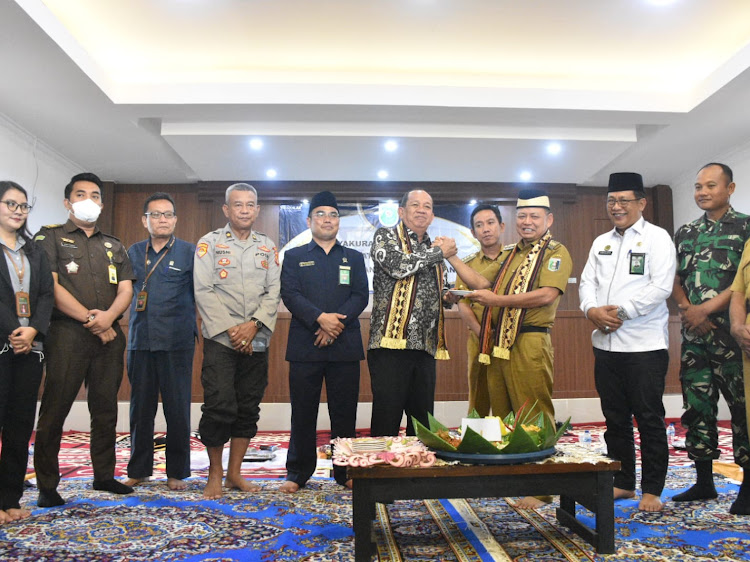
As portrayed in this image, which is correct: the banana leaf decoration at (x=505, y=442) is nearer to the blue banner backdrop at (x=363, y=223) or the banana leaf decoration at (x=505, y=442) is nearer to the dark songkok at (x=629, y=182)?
the dark songkok at (x=629, y=182)

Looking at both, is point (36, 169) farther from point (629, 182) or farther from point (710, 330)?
point (710, 330)

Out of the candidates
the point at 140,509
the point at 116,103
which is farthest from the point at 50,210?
the point at 140,509

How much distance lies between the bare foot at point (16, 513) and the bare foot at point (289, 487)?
1090 mm

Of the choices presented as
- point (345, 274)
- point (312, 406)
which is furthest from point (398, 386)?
point (345, 274)

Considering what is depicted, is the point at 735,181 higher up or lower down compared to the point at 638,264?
higher up

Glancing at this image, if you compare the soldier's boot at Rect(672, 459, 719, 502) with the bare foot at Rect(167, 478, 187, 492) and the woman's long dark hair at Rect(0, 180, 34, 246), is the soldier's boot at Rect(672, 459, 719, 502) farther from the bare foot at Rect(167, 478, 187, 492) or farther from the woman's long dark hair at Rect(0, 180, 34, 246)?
the woman's long dark hair at Rect(0, 180, 34, 246)

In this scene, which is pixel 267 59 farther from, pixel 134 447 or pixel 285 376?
pixel 134 447

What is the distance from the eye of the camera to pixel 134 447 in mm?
3160

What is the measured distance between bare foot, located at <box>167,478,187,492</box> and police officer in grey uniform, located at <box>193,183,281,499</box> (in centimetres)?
23

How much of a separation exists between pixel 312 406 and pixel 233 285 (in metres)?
0.75

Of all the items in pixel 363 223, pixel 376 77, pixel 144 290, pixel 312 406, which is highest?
pixel 376 77

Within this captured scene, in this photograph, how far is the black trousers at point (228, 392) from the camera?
289 centimetres

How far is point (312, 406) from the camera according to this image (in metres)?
3.07

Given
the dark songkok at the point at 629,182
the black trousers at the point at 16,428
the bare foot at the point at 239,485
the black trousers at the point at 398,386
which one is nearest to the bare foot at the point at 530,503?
the black trousers at the point at 398,386
